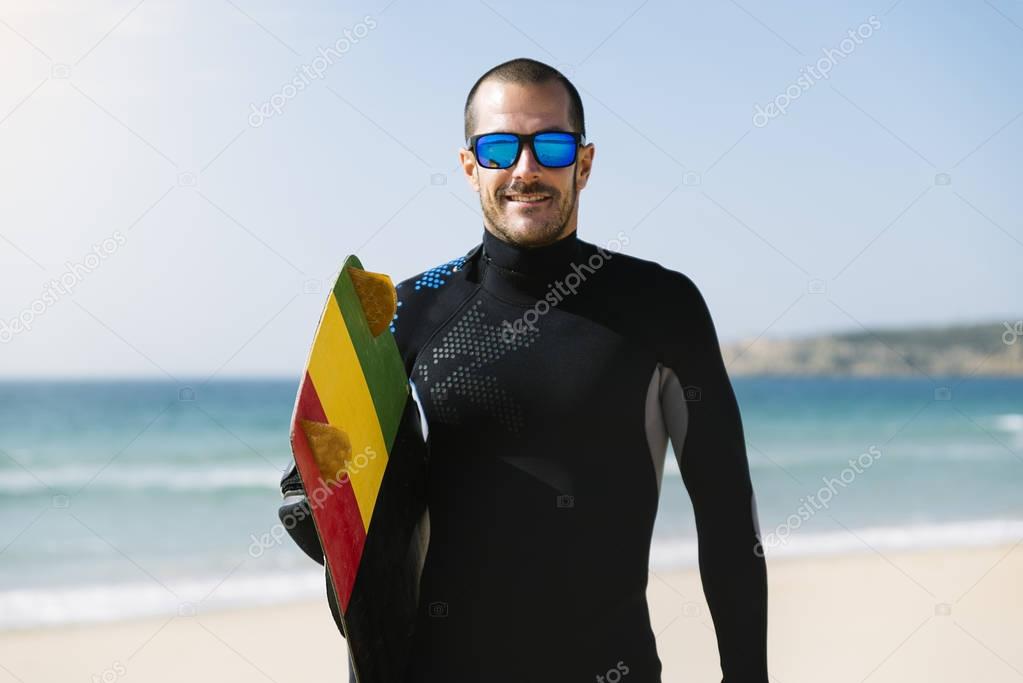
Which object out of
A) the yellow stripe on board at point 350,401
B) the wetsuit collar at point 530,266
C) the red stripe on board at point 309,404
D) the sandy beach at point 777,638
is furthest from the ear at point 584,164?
the sandy beach at point 777,638

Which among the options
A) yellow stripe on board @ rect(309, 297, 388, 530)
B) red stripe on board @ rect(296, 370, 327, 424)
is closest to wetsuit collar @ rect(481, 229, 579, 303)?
yellow stripe on board @ rect(309, 297, 388, 530)

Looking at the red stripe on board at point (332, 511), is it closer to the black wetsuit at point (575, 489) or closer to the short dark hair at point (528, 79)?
the black wetsuit at point (575, 489)

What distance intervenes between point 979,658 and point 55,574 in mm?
9150

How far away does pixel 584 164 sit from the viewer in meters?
2.24

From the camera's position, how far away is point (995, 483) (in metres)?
18.4

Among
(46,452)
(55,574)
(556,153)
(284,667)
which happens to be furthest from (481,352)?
(46,452)

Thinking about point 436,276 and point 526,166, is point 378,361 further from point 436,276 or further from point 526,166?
point 526,166

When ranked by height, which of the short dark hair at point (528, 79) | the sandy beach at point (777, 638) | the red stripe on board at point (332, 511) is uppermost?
the sandy beach at point (777, 638)

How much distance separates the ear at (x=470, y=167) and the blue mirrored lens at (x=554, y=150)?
145 millimetres

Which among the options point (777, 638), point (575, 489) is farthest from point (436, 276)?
point (777, 638)

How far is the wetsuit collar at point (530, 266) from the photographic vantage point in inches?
88.3

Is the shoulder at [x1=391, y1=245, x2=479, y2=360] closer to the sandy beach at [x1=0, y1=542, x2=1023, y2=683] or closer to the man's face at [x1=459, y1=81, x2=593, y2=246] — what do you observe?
the man's face at [x1=459, y1=81, x2=593, y2=246]

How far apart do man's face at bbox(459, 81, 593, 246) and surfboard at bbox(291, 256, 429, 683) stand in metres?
0.28

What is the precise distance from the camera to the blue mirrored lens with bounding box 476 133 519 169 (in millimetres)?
2143
